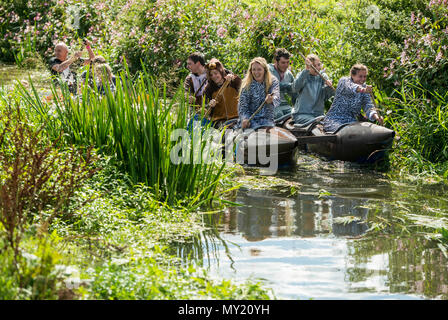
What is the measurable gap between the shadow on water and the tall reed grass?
1.56 feet

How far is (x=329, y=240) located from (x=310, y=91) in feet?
16.8

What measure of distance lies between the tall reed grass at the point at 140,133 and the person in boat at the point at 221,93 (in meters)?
3.43

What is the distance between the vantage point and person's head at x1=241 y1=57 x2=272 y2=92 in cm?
1017

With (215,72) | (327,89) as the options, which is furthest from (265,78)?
(327,89)

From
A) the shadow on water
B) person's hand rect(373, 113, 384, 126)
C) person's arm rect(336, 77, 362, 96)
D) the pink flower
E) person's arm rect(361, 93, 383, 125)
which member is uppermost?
the pink flower

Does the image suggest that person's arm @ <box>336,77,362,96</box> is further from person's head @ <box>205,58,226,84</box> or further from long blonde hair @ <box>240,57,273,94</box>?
person's head @ <box>205,58,226,84</box>

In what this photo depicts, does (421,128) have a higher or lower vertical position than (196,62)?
lower

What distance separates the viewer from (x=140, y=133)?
7.22 meters

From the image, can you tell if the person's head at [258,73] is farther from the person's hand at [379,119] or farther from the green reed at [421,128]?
the green reed at [421,128]

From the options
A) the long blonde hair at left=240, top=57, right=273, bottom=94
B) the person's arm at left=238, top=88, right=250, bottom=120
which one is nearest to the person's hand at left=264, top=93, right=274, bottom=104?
the long blonde hair at left=240, top=57, right=273, bottom=94

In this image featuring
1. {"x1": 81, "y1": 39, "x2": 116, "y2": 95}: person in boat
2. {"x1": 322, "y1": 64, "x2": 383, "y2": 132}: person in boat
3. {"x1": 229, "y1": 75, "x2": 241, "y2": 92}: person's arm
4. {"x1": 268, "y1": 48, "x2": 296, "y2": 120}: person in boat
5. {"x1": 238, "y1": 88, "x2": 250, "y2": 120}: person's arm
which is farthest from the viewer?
{"x1": 268, "y1": 48, "x2": 296, "y2": 120}: person in boat

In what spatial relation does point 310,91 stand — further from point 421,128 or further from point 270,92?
point 421,128

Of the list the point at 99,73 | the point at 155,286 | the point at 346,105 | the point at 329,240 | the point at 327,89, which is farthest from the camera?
the point at 327,89

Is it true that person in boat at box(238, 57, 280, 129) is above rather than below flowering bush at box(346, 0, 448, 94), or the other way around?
below
